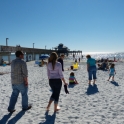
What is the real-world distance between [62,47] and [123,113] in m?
68.6

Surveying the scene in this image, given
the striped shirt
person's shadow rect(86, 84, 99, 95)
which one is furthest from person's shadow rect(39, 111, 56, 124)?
person's shadow rect(86, 84, 99, 95)

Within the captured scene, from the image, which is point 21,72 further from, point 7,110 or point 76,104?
point 76,104

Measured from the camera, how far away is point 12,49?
3119 centimetres

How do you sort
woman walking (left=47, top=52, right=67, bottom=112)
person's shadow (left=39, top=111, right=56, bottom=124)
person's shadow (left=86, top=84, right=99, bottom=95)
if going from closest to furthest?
person's shadow (left=39, top=111, right=56, bottom=124), woman walking (left=47, top=52, right=67, bottom=112), person's shadow (left=86, top=84, right=99, bottom=95)

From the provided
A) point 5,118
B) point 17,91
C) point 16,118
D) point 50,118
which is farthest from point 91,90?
point 5,118

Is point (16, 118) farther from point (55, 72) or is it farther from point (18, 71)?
point (55, 72)

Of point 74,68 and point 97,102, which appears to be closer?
point 97,102

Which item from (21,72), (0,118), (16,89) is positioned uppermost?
(21,72)

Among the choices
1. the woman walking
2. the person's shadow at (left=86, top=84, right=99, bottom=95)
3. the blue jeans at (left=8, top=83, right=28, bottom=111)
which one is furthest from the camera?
the person's shadow at (left=86, top=84, right=99, bottom=95)

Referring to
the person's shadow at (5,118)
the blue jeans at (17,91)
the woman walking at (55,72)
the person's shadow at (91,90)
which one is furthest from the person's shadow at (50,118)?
the person's shadow at (91,90)

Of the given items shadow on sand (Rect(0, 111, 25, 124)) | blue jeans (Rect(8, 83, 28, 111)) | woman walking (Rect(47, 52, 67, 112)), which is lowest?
shadow on sand (Rect(0, 111, 25, 124))

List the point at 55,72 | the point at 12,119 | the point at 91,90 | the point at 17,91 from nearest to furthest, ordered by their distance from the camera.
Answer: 1. the point at 12,119
2. the point at 55,72
3. the point at 17,91
4. the point at 91,90

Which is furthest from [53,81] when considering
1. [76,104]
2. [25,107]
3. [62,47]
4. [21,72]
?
[62,47]

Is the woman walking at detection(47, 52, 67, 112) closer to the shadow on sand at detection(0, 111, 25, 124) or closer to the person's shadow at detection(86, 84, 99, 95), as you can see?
the shadow on sand at detection(0, 111, 25, 124)
